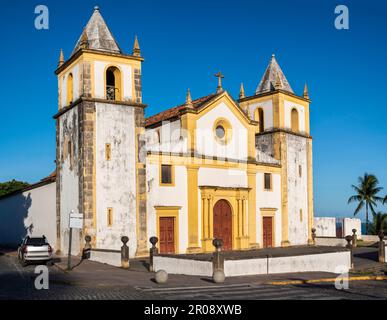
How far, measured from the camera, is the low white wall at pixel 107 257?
2422cm

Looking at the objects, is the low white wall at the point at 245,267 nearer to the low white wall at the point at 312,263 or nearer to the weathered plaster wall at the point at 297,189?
the low white wall at the point at 312,263

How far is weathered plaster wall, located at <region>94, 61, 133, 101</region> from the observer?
91.1ft

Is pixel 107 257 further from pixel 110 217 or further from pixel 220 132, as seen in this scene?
pixel 220 132

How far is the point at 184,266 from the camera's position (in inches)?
876

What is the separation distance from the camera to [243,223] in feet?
111

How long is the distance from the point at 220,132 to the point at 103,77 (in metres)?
9.18

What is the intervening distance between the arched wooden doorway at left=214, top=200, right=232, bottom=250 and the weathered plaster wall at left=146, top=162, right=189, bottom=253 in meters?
2.63

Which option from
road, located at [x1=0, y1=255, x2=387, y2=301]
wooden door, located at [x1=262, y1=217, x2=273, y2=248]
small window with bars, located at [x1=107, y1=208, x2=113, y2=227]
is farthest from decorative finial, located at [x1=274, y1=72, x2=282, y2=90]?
→ road, located at [x1=0, y1=255, x2=387, y2=301]

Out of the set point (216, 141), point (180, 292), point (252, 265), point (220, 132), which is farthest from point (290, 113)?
point (180, 292)

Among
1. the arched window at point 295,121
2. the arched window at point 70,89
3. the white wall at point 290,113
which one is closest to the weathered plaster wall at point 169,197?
the arched window at point 70,89

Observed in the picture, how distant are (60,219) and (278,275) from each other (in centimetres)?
1361

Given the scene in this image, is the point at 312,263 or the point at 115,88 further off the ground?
the point at 115,88

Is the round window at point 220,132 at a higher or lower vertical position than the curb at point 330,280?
Result: higher

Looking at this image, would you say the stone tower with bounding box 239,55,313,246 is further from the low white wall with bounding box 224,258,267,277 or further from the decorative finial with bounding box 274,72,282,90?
the low white wall with bounding box 224,258,267,277
